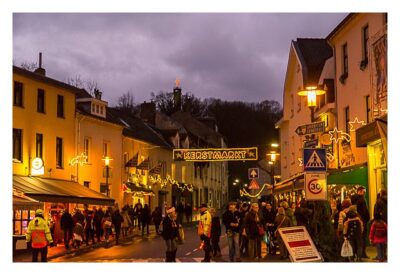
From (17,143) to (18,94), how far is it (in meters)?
2.24

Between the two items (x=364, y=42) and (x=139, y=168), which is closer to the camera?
(x=364, y=42)

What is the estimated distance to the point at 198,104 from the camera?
89750 mm

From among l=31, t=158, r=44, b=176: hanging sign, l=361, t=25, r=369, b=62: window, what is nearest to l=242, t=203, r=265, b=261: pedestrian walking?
l=361, t=25, r=369, b=62: window

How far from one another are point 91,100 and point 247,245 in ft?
61.9

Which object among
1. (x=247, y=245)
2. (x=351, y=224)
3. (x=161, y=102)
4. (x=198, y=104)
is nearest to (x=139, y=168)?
(x=247, y=245)

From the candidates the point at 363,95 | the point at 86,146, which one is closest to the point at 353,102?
the point at 363,95

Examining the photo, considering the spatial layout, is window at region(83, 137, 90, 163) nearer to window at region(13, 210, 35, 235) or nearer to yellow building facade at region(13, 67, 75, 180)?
yellow building facade at region(13, 67, 75, 180)

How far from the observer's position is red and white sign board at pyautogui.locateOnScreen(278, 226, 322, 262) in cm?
1664

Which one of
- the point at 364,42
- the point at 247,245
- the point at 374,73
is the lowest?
the point at 247,245

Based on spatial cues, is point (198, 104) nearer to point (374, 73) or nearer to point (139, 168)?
point (139, 168)

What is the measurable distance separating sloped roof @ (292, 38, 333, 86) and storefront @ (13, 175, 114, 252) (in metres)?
11.5

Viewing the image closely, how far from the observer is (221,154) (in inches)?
1230

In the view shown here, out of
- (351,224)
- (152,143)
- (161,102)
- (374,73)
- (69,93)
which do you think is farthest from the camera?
(161,102)
